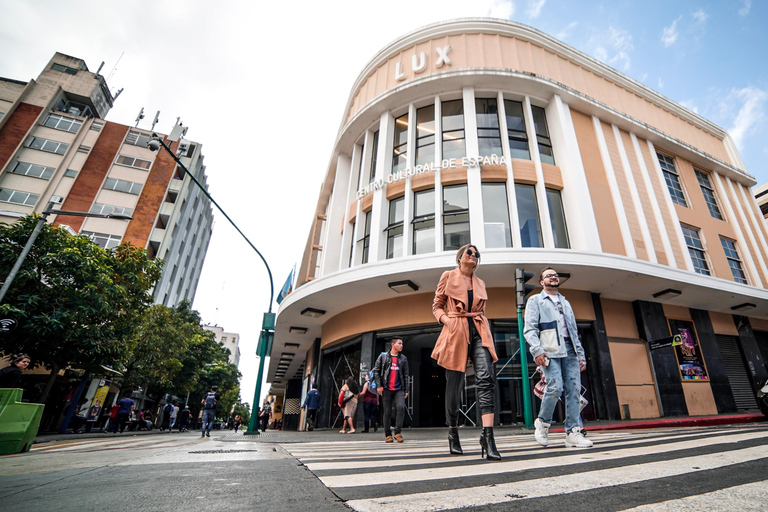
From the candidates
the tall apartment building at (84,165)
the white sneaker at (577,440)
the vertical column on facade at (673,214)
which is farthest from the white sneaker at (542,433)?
the tall apartment building at (84,165)

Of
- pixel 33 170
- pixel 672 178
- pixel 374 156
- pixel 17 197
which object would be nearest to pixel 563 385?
pixel 374 156

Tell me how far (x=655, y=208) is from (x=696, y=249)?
2.87 m

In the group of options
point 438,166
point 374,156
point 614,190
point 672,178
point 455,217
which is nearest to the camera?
point 455,217

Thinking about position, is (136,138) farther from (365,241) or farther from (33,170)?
(365,241)

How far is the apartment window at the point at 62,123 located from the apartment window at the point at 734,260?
4992cm

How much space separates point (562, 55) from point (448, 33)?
201 inches

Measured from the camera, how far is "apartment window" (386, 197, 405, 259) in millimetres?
12992

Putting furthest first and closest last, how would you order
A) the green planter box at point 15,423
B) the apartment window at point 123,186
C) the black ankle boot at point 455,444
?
the apartment window at point 123,186 < the green planter box at point 15,423 < the black ankle boot at point 455,444

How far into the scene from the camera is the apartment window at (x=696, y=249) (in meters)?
14.3

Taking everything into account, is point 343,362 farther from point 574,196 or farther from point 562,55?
point 562,55

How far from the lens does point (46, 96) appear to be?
114 feet

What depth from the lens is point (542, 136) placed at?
1393 cm

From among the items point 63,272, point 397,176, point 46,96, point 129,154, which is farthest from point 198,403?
point 397,176

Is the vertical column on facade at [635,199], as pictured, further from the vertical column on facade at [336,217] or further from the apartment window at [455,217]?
the vertical column on facade at [336,217]
